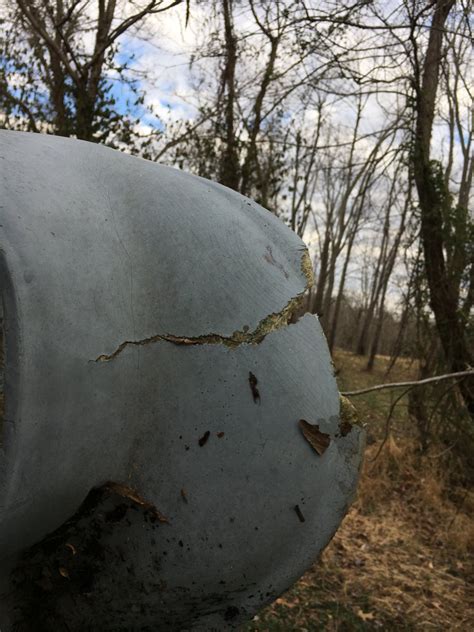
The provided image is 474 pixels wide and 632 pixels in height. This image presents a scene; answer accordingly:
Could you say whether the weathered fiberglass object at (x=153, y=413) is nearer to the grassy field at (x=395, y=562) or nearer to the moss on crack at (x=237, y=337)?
the moss on crack at (x=237, y=337)

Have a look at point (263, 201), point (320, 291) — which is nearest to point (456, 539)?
point (263, 201)

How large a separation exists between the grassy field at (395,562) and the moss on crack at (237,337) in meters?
1.68

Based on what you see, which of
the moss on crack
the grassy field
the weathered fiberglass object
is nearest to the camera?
the weathered fiberglass object

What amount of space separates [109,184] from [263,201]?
22.5 ft

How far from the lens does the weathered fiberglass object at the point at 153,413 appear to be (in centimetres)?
91

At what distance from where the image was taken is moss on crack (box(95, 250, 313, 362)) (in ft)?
3.34

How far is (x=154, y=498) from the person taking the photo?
3.47ft

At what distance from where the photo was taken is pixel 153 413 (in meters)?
1.04

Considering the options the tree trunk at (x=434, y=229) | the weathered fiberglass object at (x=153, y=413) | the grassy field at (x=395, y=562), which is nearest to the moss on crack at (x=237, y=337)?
the weathered fiberglass object at (x=153, y=413)

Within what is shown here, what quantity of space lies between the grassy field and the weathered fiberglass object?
1734mm

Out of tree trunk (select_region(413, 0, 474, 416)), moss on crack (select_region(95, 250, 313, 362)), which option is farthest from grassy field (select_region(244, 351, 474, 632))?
moss on crack (select_region(95, 250, 313, 362))

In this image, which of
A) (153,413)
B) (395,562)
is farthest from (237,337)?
(395,562)

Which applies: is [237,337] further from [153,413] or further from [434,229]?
[434,229]

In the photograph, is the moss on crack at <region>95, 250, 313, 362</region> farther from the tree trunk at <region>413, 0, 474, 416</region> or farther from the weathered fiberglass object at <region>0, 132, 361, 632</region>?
Answer: the tree trunk at <region>413, 0, 474, 416</region>
